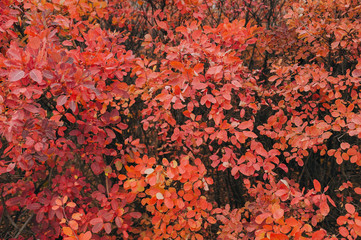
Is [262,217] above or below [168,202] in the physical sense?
above

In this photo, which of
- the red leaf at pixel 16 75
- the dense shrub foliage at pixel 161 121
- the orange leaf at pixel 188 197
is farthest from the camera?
the orange leaf at pixel 188 197

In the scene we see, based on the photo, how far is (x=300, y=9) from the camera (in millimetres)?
2988

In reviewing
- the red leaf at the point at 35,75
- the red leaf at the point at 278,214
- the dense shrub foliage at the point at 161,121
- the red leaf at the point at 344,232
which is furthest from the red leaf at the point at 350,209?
the red leaf at the point at 35,75

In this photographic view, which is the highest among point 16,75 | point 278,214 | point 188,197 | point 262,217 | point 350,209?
point 16,75

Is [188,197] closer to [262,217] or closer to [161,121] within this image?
[262,217]

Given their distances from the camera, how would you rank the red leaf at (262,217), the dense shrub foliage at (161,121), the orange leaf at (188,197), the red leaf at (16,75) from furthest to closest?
1. the orange leaf at (188,197)
2. the red leaf at (262,217)
3. the dense shrub foliage at (161,121)
4. the red leaf at (16,75)

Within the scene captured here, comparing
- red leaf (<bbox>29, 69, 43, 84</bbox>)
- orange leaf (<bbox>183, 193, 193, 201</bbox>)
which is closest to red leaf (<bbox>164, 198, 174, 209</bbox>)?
orange leaf (<bbox>183, 193, 193, 201</bbox>)

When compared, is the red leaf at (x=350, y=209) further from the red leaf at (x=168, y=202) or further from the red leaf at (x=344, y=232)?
the red leaf at (x=168, y=202)

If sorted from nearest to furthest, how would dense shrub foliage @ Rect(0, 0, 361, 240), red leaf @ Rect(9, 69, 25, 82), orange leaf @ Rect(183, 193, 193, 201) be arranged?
red leaf @ Rect(9, 69, 25, 82) → dense shrub foliage @ Rect(0, 0, 361, 240) → orange leaf @ Rect(183, 193, 193, 201)

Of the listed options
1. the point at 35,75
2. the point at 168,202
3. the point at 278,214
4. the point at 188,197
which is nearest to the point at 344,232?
the point at 278,214

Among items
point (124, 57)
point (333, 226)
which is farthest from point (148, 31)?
point (333, 226)

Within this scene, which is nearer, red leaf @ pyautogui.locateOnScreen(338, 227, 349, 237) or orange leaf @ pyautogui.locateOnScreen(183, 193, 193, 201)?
red leaf @ pyautogui.locateOnScreen(338, 227, 349, 237)

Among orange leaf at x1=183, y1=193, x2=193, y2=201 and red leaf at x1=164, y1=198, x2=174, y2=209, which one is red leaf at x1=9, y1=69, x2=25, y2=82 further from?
orange leaf at x1=183, y1=193, x2=193, y2=201

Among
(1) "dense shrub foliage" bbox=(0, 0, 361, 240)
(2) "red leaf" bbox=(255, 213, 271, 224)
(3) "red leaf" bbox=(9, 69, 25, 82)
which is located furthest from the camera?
(2) "red leaf" bbox=(255, 213, 271, 224)
